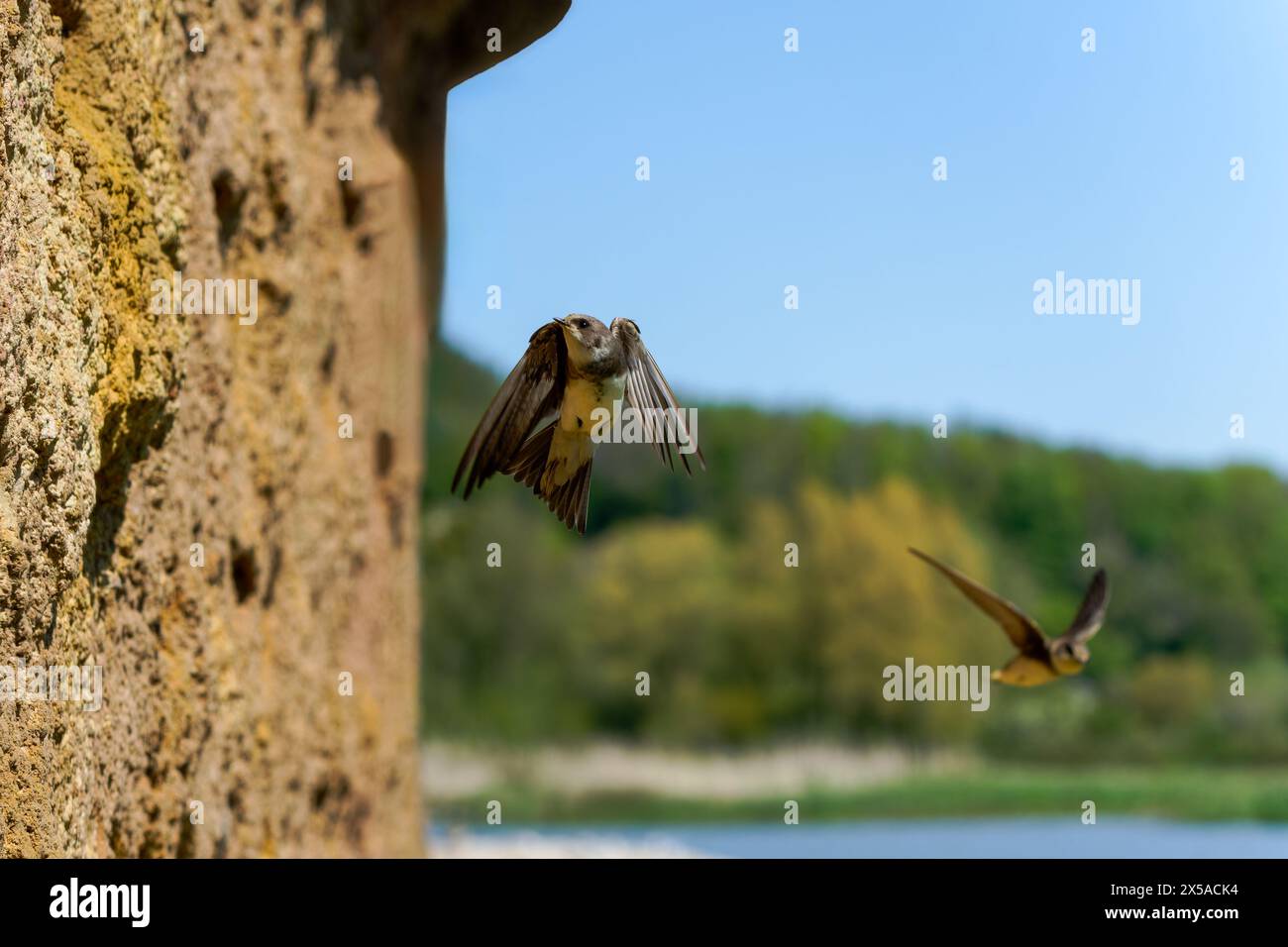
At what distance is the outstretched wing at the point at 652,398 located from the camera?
2.98 metres

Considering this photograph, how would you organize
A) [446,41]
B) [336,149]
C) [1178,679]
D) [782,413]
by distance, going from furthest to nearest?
[782,413] < [1178,679] < [446,41] < [336,149]

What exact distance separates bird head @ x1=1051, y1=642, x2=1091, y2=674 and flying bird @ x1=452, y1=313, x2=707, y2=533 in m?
1.45

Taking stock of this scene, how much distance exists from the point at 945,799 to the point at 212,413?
2447 centimetres

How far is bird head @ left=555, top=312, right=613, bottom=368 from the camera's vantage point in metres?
3.28

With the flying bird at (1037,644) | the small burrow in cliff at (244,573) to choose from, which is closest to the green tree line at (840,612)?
the small burrow in cliff at (244,573)

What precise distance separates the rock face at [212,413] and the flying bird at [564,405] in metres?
1.19

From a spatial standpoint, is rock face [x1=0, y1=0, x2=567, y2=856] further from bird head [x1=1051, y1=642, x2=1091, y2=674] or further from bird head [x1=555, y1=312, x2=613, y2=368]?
bird head [x1=1051, y1=642, x2=1091, y2=674]

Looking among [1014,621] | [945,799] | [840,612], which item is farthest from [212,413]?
[840,612]

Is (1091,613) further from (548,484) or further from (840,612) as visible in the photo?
(840,612)
